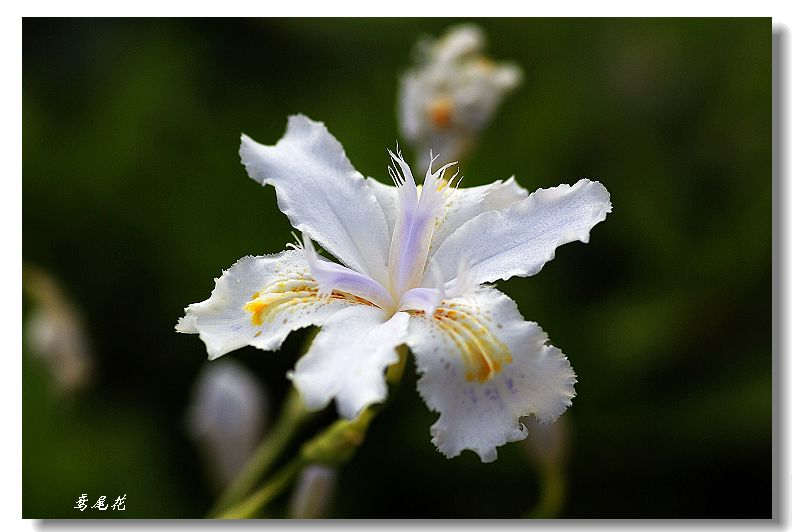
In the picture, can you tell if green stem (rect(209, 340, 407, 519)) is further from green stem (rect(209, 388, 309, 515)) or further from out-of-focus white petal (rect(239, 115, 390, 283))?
out-of-focus white petal (rect(239, 115, 390, 283))

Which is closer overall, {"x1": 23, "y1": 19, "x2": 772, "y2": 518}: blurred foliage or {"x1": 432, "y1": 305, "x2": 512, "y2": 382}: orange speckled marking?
{"x1": 432, "y1": 305, "x2": 512, "y2": 382}: orange speckled marking

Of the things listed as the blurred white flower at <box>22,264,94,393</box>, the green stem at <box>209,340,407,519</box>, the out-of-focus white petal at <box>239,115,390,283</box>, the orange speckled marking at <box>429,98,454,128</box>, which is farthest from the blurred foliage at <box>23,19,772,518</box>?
the out-of-focus white petal at <box>239,115,390,283</box>

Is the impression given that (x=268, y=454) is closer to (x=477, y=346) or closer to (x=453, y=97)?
(x=477, y=346)

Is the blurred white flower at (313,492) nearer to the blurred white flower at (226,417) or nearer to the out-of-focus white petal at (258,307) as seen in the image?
the blurred white flower at (226,417)

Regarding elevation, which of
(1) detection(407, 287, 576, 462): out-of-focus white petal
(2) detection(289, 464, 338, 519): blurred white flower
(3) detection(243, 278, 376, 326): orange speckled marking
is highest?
(3) detection(243, 278, 376, 326): orange speckled marking

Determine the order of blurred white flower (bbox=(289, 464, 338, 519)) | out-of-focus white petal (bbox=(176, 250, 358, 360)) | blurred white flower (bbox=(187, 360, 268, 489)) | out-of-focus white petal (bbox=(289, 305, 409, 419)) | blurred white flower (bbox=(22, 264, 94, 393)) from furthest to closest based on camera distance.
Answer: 1. blurred white flower (bbox=(22, 264, 94, 393))
2. blurred white flower (bbox=(187, 360, 268, 489))
3. blurred white flower (bbox=(289, 464, 338, 519))
4. out-of-focus white petal (bbox=(176, 250, 358, 360))
5. out-of-focus white petal (bbox=(289, 305, 409, 419))

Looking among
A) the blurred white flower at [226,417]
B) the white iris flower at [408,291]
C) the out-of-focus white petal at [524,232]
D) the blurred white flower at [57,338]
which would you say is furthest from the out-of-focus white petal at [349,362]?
the blurred white flower at [57,338]
